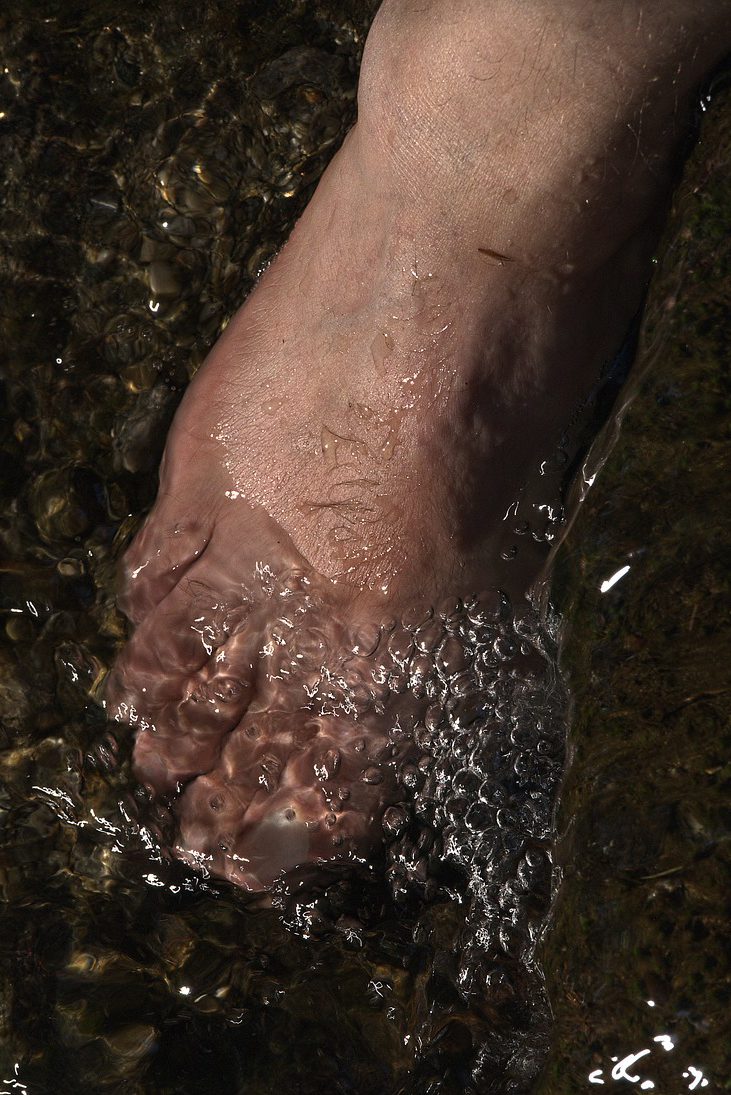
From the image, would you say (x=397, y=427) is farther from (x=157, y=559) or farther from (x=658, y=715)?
(x=658, y=715)

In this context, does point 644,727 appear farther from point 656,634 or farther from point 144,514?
point 144,514

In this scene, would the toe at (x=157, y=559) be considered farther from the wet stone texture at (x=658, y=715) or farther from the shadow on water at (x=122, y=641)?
the wet stone texture at (x=658, y=715)

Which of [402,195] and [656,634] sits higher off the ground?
[402,195]

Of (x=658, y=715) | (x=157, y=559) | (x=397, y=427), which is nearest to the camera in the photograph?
(x=658, y=715)

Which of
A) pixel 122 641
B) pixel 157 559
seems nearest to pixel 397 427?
pixel 157 559

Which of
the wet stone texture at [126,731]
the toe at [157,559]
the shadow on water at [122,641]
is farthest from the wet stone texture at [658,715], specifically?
the toe at [157,559]

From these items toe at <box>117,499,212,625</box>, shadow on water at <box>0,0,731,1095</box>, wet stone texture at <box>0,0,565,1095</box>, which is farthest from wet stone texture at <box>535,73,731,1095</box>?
toe at <box>117,499,212,625</box>

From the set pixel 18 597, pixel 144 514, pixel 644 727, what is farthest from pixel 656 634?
pixel 18 597
